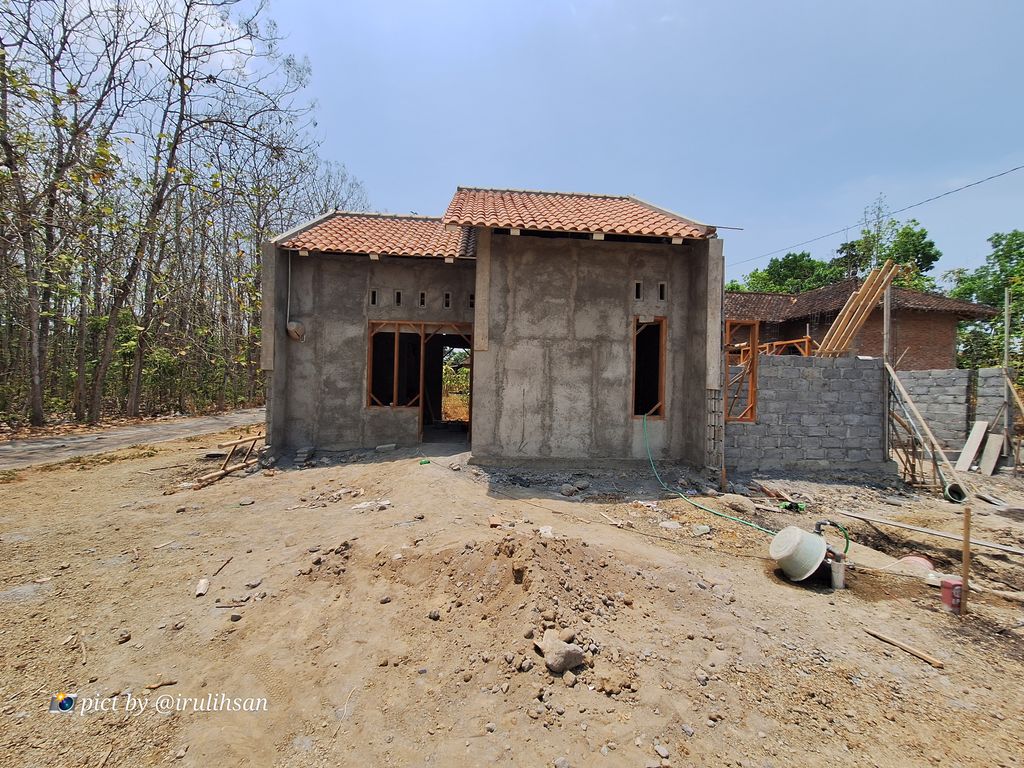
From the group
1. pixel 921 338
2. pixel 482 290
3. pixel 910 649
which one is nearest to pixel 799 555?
pixel 910 649

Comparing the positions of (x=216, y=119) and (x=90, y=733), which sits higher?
(x=216, y=119)

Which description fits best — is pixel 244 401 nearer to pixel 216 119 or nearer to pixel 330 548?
pixel 216 119

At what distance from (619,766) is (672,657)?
1.09 m

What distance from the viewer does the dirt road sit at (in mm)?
9898

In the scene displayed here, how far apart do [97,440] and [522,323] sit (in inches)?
486

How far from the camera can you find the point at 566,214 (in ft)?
29.7

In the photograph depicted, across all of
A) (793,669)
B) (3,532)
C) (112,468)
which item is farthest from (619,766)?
(112,468)

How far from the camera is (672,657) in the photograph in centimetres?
344

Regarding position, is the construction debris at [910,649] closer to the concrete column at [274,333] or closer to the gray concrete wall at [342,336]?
the gray concrete wall at [342,336]

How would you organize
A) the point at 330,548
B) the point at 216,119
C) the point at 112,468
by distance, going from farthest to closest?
the point at 216,119
the point at 112,468
the point at 330,548

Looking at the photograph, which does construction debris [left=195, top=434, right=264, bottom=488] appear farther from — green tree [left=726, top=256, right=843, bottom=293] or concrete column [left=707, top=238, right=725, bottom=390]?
green tree [left=726, top=256, right=843, bottom=293]

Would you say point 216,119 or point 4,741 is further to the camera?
point 216,119

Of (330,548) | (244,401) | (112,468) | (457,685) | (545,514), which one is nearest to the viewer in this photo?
(457,685)

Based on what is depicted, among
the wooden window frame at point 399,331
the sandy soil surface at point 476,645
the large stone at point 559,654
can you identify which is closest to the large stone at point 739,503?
the sandy soil surface at point 476,645
